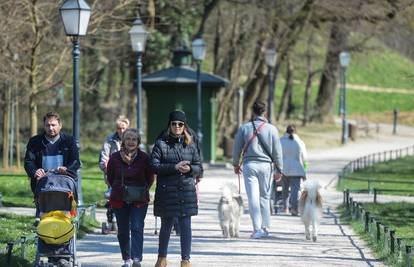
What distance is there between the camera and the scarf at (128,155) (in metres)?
12.0

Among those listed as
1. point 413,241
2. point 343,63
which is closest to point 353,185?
point 413,241

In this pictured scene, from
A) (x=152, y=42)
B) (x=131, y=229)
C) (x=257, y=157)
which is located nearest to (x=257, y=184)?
(x=257, y=157)

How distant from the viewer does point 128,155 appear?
12023mm

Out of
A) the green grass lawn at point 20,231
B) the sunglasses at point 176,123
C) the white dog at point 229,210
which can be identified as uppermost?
the sunglasses at point 176,123

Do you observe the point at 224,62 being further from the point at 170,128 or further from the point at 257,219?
the point at 170,128

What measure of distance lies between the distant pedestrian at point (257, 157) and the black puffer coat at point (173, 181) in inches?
144

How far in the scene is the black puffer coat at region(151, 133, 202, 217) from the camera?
39.1 feet

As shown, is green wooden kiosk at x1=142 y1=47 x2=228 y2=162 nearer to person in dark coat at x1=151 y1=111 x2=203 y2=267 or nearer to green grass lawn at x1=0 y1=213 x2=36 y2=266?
green grass lawn at x1=0 y1=213 x2=36 y2=266

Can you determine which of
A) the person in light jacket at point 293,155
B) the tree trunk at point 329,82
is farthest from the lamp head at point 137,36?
the tree trunk at point 329,82

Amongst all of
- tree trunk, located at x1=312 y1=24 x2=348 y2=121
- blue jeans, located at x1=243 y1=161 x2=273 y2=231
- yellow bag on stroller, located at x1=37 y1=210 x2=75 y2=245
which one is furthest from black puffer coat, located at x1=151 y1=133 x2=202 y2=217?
tree trunk, located at x1=312 y1=24 x2=348 y2=121

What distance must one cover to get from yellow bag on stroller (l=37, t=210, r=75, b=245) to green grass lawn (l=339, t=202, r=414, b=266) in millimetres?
4039

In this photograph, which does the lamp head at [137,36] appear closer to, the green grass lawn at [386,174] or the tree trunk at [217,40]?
the green grass lawn at [386,174]

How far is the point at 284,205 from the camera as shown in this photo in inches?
832

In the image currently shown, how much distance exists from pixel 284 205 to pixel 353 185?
27.1 feet
